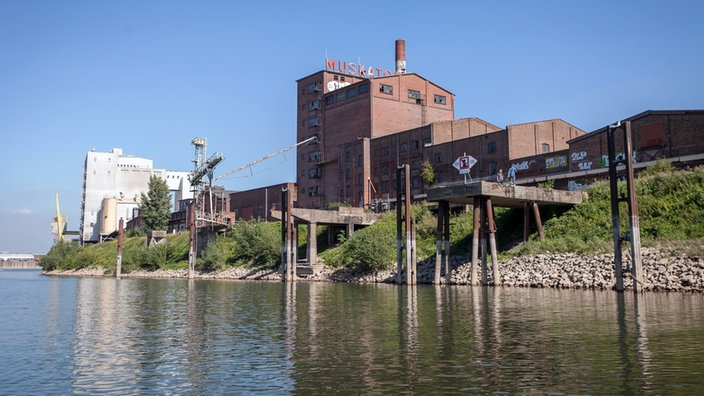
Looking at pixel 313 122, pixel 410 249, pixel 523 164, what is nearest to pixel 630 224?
pixel 410 249

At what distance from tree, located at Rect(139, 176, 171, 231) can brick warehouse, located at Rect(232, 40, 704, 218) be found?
487 inches

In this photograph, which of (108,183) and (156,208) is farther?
(108,183)

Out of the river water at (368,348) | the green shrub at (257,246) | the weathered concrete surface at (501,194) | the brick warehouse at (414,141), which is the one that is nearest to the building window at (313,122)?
the brick warehouse at (414,141)

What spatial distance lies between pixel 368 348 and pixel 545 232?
102ft

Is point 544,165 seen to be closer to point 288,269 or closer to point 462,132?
point 462,132

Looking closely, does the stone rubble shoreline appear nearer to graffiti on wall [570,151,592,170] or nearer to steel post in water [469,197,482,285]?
steel post in water [469,197,482,285]

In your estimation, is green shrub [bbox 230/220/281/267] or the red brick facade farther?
the red brick facade

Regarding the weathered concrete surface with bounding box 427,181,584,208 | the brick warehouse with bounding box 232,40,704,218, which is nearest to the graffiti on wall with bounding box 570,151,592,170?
the brick warehouse with bounding box 232,40,704,218

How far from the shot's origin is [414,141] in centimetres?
7806

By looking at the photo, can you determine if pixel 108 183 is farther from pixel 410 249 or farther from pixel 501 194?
pixel 501 194

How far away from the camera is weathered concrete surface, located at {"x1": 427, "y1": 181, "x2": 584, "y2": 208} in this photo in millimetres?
39250

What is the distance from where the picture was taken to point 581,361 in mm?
13594

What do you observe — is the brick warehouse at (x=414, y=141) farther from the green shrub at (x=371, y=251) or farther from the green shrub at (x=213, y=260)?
the green shrub at (x=213, y=260)

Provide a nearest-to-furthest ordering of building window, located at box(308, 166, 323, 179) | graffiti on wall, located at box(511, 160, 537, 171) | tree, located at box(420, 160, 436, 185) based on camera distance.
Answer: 1. graffiti on wall, located at box(511, 160, 537, 171)
2. tree, located at box(420, 160, 436, 185)
3. building window, located at box(308, 166, 323, 179)
